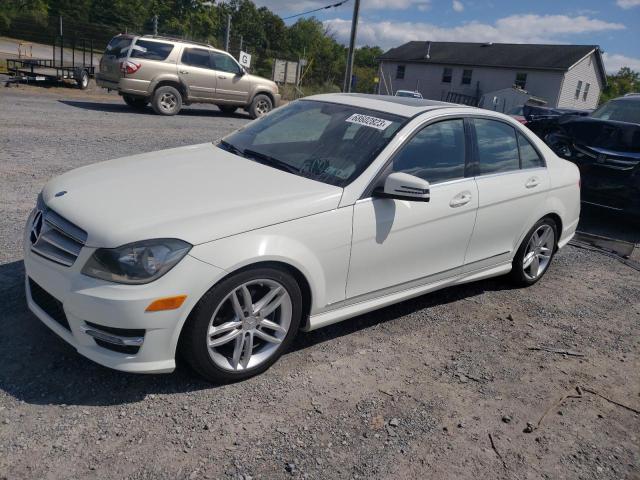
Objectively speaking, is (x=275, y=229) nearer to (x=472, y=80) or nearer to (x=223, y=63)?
(x=223, y=63)

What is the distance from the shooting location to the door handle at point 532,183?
15.8 feet

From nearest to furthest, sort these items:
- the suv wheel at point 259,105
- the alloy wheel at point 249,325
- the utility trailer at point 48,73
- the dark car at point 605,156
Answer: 1. the alloy wheel at point 249,325
2. the dark car at point 605,156
3. the suv wheel at point 259,105
4. the utility trailer at point 48,73

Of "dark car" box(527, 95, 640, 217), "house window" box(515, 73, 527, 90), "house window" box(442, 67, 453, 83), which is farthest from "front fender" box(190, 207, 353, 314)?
"house window" box(442, 67, 453, 83)

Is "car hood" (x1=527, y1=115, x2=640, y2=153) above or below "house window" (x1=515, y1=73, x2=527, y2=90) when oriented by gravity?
below

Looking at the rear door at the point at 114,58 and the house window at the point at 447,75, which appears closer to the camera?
the rear door at the point at 114,58

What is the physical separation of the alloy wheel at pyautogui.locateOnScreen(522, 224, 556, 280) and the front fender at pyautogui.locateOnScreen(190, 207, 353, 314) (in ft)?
7.49

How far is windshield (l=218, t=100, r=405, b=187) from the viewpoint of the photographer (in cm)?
379

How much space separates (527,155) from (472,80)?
4628 cm

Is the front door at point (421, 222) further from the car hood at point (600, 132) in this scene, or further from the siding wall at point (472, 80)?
the siding wall at point (472, 80)

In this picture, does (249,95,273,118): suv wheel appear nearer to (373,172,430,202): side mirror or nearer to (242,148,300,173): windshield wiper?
(242,148,300,173): windshield wiper

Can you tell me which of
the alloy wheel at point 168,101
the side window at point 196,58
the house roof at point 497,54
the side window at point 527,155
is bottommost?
the alloy wheel at point 168,101

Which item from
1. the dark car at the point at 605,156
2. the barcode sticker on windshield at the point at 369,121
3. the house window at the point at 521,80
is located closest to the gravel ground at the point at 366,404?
the barcode sticker on windshield at the point at 369,121

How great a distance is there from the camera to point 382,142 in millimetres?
3863

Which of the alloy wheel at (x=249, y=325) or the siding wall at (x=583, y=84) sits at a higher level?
the siding wall at (x=583, y=84)
